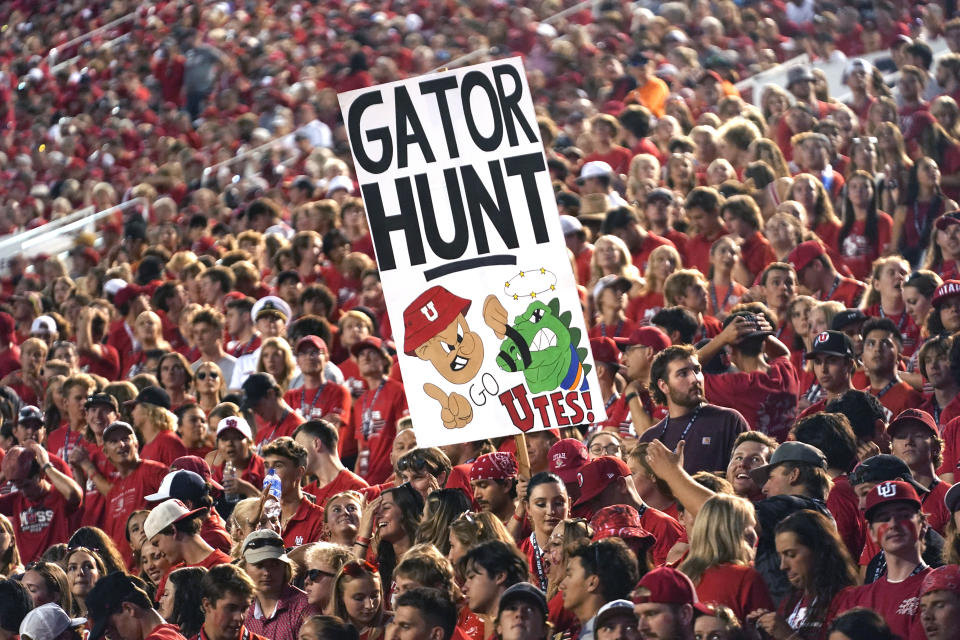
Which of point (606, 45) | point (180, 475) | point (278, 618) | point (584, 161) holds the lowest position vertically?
point (278, 618)

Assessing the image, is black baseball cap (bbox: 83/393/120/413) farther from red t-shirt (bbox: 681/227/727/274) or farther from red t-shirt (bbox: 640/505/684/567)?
red t-shirt (bbox: 640/505/684/567)

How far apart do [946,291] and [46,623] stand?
4.64 meters

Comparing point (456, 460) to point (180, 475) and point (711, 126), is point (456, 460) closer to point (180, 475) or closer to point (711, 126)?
point (180, 475)

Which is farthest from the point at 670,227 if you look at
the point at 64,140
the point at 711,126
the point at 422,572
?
the point at 64,140

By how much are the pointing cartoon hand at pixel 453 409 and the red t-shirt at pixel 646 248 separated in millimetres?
4860

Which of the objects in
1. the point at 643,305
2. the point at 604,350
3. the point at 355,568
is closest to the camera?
the point at 355,568

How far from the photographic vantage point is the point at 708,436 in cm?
809

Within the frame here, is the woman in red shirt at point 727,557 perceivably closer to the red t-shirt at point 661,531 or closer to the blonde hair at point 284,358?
the red t-shirt at point 661,531

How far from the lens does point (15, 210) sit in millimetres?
20312

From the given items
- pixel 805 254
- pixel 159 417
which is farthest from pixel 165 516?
pixel 805 254

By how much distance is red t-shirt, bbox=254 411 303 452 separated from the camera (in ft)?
34.4

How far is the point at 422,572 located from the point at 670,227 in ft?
21.2

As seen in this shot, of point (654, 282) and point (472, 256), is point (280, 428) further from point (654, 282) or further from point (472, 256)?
point (472, 256)

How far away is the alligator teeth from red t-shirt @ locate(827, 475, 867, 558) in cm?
134
